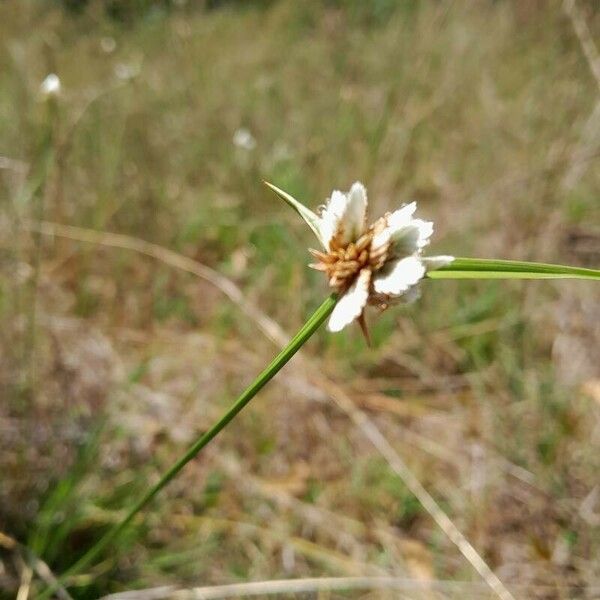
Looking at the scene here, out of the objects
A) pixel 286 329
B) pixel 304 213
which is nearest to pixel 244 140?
pixel 286 329

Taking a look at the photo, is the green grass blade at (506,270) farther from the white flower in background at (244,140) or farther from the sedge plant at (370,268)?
the white flower in background at (244,140)

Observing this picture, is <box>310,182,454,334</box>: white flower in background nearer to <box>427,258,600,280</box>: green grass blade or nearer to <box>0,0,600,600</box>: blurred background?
<box>427,258,600,280</box>: green grass blade

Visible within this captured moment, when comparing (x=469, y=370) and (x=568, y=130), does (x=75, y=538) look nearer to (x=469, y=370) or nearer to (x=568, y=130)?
(x=469, y=370)

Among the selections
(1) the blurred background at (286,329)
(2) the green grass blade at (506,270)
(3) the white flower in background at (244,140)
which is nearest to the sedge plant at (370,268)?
(2) the green grass blade at (506,270)

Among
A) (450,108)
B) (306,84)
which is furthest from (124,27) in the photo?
(450,108)

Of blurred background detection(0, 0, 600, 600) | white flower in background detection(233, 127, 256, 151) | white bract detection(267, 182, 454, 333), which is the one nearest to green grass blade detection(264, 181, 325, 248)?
white bract detection(267, 182, 454, 333)
